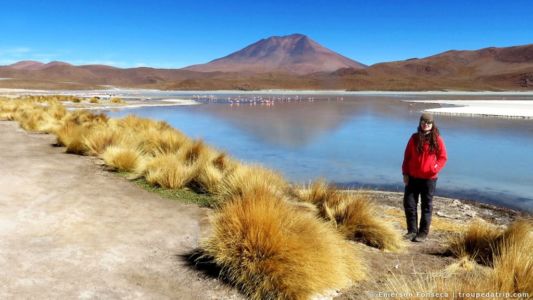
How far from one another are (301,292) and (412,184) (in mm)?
2226

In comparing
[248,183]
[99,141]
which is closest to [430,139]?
[248,183]

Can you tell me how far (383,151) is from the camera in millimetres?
11398

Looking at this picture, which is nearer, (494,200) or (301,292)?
(301,292)

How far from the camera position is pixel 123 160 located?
727cm

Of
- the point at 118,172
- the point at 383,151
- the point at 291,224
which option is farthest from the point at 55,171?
the point at 383,151

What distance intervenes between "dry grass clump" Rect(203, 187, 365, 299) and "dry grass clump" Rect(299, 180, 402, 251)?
707mm

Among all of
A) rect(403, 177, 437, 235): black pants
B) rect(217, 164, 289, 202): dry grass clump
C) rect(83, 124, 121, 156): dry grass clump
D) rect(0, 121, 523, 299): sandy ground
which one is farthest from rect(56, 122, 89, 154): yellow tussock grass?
rect(403, 177, 437, 235): black pants

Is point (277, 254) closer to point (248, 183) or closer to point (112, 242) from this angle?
point (112, 242)

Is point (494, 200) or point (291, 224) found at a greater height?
A: point (291, 224)

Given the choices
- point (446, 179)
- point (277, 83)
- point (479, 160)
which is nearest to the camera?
point (446, 179)

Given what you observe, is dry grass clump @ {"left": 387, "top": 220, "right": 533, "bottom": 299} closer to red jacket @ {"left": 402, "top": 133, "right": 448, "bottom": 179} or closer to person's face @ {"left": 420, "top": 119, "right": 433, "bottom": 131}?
red jacket @ {"left": 402, "top": 133, "right": 448, "bottom": 179}

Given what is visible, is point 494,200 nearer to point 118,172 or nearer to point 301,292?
point 301,292

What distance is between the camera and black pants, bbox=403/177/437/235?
4738 mm

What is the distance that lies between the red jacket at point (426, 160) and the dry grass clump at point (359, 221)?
2.06ft
